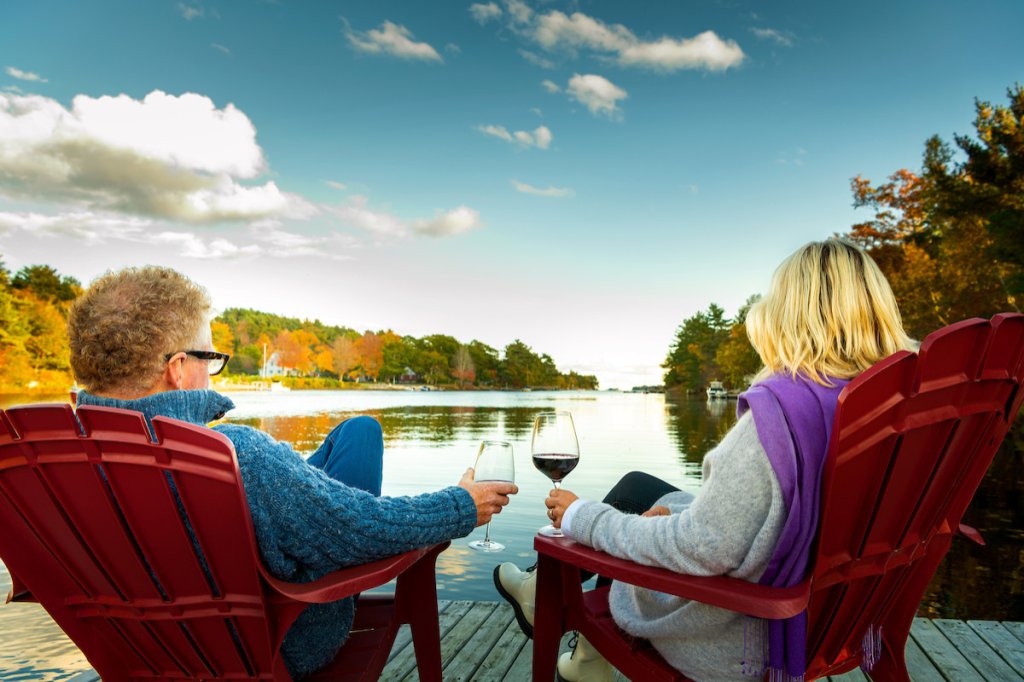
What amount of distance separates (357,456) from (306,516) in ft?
1.45

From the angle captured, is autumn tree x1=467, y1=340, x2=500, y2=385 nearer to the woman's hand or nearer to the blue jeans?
the blue jeans

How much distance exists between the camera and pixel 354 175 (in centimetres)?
7012

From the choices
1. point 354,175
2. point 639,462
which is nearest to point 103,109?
point 354,175

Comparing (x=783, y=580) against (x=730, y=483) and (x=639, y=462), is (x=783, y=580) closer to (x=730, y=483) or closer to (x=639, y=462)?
(x=730, y=483)

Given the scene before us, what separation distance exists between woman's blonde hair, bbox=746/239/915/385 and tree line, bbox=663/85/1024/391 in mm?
5840

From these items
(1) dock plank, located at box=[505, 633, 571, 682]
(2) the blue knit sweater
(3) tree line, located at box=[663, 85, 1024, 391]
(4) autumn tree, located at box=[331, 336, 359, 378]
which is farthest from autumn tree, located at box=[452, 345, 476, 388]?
(2) the blue knit sweater

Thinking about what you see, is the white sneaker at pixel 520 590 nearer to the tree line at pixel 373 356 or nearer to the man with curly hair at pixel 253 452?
the man with curly hair at pixel 253 452

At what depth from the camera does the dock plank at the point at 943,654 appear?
2.43 metres

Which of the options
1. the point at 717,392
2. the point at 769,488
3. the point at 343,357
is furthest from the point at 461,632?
the point at 343,357

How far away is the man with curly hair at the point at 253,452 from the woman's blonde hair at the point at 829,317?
83 cm

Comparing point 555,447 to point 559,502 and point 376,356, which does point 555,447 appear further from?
point 376,356

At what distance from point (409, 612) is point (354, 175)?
2871 inches

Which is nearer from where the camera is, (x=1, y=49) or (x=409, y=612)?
(x=409, y=612)

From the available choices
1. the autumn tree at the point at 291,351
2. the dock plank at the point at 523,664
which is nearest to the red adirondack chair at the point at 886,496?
the dock plank at the point at 523,664
